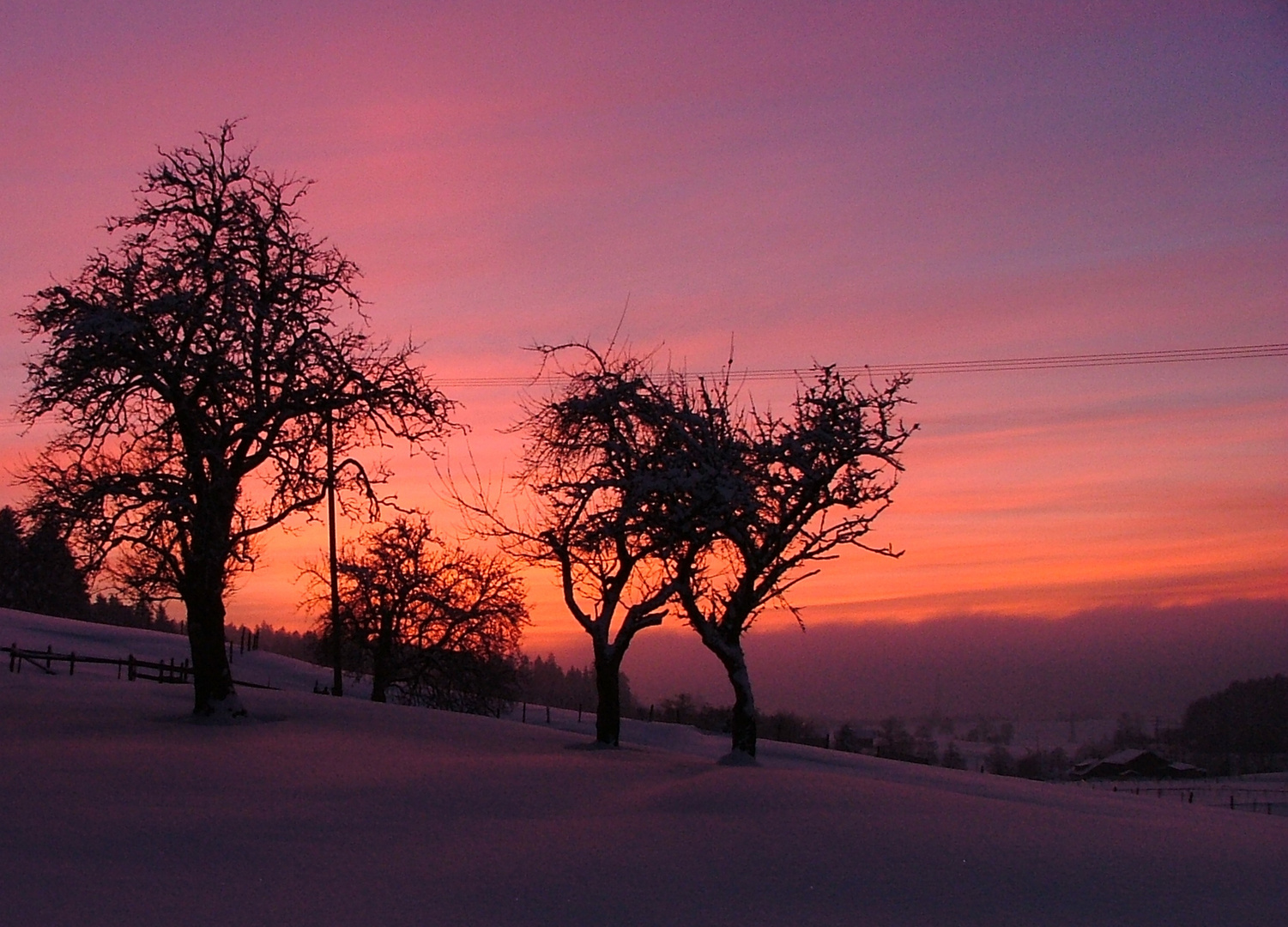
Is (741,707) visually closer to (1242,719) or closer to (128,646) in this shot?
(128,646)

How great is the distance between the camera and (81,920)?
1047 centimetres

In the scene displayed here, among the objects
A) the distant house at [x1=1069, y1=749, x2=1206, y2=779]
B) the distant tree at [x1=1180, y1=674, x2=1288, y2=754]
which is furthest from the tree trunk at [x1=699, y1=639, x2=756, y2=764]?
the distant tree at [x1=1180, y1=674, x2=1288, y2=754]

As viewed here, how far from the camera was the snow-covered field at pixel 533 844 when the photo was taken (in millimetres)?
11477

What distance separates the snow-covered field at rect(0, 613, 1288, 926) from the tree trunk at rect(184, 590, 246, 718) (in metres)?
1.38

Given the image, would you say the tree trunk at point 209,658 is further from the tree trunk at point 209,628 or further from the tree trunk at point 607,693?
the tree trunk at point 607,693

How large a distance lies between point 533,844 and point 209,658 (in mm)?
13163

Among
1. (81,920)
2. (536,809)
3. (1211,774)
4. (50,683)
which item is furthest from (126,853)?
(1211,774)

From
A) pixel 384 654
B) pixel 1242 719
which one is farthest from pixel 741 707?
pixel 1242 719

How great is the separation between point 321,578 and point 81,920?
43223 millimetres

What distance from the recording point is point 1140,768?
84.8 metres

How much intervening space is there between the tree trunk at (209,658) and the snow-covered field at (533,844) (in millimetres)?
1385

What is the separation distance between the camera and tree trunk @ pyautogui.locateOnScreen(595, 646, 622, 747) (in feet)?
85.4

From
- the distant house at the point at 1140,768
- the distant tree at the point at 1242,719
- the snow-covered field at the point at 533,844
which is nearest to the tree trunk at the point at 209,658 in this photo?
the snow-covered field at the point at 533,844

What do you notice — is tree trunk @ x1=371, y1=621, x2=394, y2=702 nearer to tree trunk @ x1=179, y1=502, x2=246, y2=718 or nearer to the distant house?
tree trunk @ x1=179, y1=502, x2=246, y2=718
